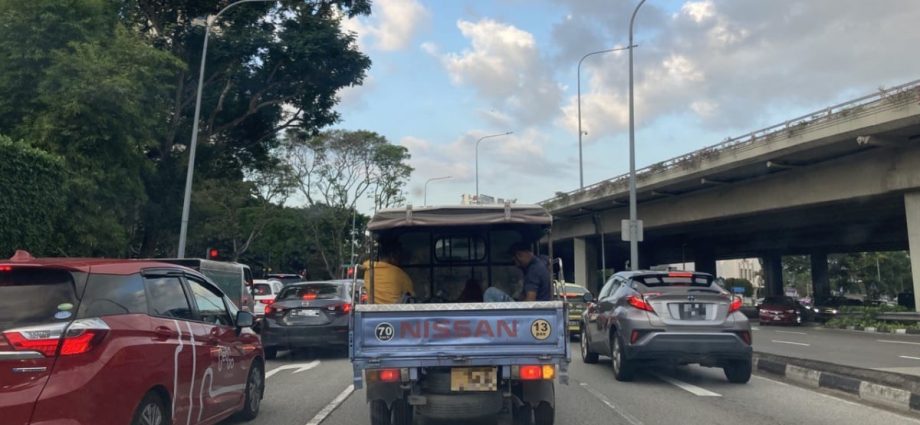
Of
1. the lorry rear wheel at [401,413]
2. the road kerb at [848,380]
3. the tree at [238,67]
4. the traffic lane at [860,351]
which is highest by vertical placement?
the tree at [238,67]

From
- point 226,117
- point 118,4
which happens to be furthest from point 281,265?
point 118,4

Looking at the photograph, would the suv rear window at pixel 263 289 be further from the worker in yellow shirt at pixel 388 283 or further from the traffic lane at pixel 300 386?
the worker in yellow shirt at pixel 388 283

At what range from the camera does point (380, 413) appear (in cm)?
682

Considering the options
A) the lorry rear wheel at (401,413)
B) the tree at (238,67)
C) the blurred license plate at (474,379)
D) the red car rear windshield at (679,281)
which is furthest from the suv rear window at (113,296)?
the tree at (238,67)

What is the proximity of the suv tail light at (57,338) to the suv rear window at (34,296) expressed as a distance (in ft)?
0.36

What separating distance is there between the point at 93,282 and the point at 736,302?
27.6 ft

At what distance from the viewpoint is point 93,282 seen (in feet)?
17.1

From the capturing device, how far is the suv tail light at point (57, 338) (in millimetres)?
4594

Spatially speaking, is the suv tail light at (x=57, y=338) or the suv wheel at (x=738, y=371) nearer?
the suv tail light at (x=57, y=338)

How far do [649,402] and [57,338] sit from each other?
6.76 m

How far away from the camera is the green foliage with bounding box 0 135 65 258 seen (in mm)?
15023

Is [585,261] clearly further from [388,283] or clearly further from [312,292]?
[388,283]

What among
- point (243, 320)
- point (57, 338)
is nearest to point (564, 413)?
point (243, 320)

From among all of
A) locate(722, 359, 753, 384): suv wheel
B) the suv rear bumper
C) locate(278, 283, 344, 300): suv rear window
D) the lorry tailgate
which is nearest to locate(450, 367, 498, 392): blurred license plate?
the lorry tailgate
